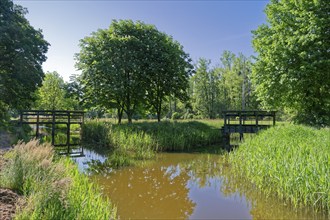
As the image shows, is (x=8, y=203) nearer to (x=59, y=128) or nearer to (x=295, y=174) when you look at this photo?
(x=295, y=174)

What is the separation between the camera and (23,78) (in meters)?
17.1

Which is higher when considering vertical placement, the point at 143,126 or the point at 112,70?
the point at 112,70

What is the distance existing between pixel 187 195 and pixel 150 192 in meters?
1.10

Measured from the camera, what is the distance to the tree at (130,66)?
837 inches

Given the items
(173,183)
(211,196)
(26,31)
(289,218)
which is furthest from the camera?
(26,31)

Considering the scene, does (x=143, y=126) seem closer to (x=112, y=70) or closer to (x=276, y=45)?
(x=112, y=70)

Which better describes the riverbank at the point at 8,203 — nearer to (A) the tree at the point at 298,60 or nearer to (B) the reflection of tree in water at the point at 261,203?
(B) the reflection of tree in water at the point at 261,203

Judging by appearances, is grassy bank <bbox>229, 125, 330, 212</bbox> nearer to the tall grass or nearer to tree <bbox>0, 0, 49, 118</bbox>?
the tall grass

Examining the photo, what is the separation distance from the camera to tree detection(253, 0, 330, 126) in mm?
15250

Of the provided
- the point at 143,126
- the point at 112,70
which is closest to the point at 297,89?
the point at 143,126

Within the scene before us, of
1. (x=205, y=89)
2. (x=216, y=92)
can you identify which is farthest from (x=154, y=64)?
(x=216, y=92)

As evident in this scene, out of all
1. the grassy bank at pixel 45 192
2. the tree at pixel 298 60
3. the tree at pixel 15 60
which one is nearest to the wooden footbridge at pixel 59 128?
the tree at pixel 15 60

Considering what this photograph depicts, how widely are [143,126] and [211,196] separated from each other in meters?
11.4

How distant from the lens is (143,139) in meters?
14.5
